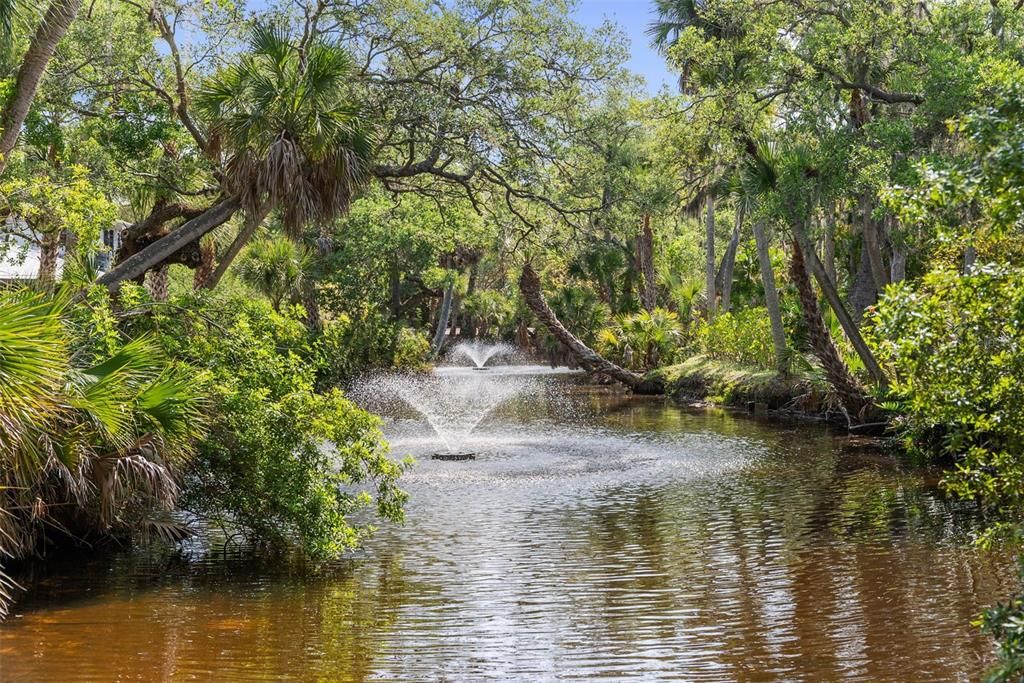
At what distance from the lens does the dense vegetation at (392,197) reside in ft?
22.7

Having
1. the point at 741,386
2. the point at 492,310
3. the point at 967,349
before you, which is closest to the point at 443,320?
the point at 492,310

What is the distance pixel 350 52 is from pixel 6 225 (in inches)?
227

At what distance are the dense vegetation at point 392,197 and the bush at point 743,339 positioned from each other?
4.7 inches

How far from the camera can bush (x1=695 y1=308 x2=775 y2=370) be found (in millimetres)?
28234

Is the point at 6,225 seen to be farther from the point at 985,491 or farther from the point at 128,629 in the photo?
the point at 985,491

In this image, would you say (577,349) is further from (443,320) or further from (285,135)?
(285,135)

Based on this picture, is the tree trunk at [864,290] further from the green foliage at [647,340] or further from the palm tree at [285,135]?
the palm tree at [285,135]

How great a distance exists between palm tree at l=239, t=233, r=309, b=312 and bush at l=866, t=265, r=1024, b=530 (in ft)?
98.1

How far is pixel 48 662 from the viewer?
7.06m

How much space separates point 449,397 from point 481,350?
73.2 ft

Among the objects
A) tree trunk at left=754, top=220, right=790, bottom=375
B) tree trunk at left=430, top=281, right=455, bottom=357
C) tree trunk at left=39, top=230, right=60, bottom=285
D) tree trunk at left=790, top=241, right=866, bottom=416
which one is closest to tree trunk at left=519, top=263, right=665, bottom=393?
tree trunk at left=754, top=220, right=790, bottom=375

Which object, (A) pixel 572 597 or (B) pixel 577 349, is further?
(B) pixel 577 349

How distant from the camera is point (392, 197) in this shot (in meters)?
19.0

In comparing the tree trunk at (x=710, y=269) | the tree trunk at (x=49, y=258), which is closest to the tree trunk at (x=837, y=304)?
the tree trunk at (x=49, y=258)
